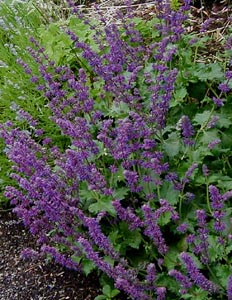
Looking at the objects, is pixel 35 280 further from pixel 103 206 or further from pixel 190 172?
pixel 190 172

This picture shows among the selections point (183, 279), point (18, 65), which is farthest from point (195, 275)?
point (18, 65)

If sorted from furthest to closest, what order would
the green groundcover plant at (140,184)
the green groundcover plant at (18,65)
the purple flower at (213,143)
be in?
1. the green groundcover plant at (18,65)
2. the purple flower at (213,143)
3. the green groundcover plant at (140,184)

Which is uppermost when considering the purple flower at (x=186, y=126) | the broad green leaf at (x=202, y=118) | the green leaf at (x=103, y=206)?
the purple flower at (x=186, y=126)

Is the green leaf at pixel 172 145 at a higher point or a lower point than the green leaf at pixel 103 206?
lower

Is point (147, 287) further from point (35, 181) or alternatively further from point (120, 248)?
point (35, 181)

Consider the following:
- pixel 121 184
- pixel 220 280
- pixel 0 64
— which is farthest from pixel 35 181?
pixel 0 64

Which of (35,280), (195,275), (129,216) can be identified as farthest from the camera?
(35,280)

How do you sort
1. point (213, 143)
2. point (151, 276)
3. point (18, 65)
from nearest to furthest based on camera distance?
point (151, 276) → point (213, 143) → point (18, 65)

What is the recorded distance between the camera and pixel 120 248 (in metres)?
2.76

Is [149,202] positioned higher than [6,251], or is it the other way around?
[149,202]

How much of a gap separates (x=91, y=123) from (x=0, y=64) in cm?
141

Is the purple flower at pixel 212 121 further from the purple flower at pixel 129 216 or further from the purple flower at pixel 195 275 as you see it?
the purple flower at pixel 195 275

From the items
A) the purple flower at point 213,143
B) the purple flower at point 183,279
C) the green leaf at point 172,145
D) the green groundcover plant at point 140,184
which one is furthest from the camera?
the green leaf at point 172,145

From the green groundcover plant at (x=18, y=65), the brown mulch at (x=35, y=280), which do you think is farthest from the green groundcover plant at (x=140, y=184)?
the green groundcover plant at (x=18, y=65)
